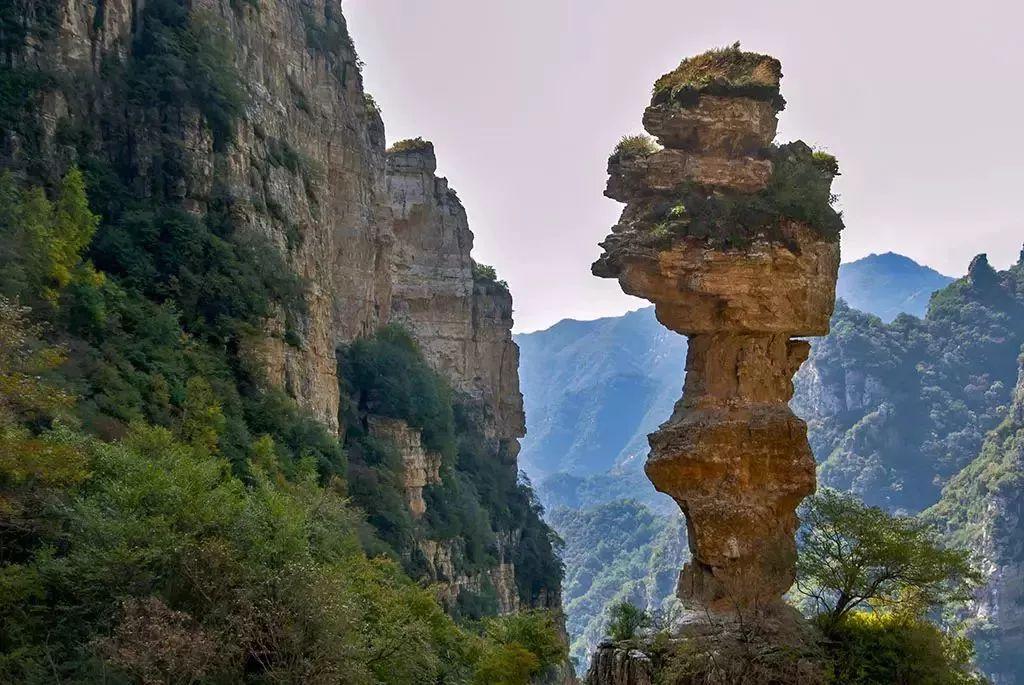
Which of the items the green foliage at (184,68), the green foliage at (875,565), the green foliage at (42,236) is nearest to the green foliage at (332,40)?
the green foliage at (184,68)

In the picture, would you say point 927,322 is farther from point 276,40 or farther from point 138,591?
point 138,591

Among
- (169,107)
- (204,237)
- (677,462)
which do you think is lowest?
(677,462)

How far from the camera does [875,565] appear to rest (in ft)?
Answer: 77.5

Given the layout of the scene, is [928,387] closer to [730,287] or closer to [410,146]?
[410,146]

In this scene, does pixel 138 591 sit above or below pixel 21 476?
below

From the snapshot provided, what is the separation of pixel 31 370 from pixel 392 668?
9284 millimetres

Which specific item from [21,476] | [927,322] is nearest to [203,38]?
[21,476]

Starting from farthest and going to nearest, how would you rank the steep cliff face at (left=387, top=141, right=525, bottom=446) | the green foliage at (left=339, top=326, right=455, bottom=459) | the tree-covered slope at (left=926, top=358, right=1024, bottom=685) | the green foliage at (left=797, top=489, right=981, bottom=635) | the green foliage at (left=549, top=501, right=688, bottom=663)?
the green foliage at (left=549, top=501, right=688, bottom=663) < the tree-covered slope at (left=926, top=358, right=1024, bottom=685) < the steep cliff face at (left=387, top=141, right=525, bottom=446) < the green foliage at (left=339, top=326, right=455, bottom=459) < the green foliage at (left=797, top=489, right=981, bottom=635)

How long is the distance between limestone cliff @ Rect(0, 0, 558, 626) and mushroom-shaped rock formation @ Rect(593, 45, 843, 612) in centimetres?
1418

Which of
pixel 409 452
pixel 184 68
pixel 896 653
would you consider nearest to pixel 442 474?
pixel 409 452

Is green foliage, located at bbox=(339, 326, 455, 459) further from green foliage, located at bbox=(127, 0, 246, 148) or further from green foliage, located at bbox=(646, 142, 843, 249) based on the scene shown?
green foliage, located at bbox=(646, 142, 843, 249)

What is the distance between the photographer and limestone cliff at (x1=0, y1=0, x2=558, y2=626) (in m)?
30.3

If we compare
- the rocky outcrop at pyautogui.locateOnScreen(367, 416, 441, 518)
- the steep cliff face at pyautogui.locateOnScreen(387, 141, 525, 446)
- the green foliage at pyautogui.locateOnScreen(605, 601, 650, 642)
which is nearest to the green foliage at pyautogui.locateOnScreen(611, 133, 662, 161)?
the green foliage at pyautogui.locateOnScreen(605, 601, 650, 642)

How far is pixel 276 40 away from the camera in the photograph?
41344 mm
